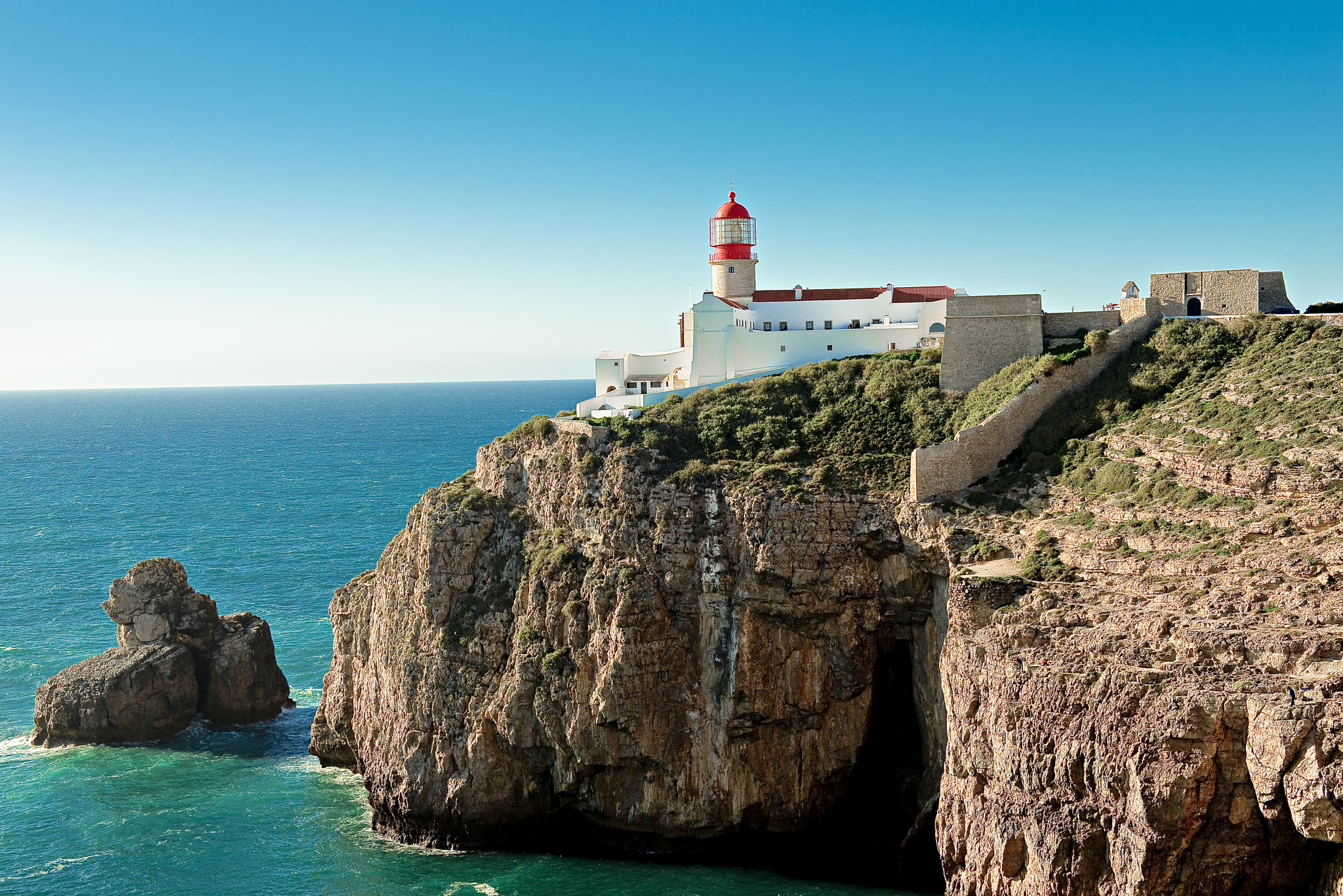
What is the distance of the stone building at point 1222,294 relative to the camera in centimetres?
4062

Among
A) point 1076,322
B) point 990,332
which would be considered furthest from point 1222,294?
point 990,332

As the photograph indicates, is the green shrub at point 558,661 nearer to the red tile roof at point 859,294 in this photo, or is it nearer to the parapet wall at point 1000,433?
the parapet wall at point 1000,433

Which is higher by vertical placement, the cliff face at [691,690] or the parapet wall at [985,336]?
the parapet wall at [985,336]

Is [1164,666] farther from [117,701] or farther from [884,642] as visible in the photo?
[117,701]

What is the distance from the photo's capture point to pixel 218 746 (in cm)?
4409

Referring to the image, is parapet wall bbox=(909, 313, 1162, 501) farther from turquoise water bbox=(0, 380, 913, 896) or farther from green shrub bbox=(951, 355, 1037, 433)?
turquoise water bbox=(0, 380, 913, 896)

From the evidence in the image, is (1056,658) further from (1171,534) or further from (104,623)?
(104,623)

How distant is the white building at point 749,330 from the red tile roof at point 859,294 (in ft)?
0.14

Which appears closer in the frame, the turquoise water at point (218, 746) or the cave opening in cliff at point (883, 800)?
the cave opening in cliff at point (883, 800)

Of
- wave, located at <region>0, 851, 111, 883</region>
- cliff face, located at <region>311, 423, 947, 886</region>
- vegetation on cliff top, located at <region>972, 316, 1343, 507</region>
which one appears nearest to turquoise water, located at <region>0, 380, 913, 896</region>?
wave, located at <region>0, 851, 111, 883</region>

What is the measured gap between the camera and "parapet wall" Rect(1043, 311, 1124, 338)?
136 feet

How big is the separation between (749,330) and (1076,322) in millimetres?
14144

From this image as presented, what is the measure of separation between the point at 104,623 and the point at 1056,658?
158 ft

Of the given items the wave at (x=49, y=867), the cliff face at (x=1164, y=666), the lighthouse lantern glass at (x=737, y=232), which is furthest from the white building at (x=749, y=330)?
the wave at (x=49, y=867)
